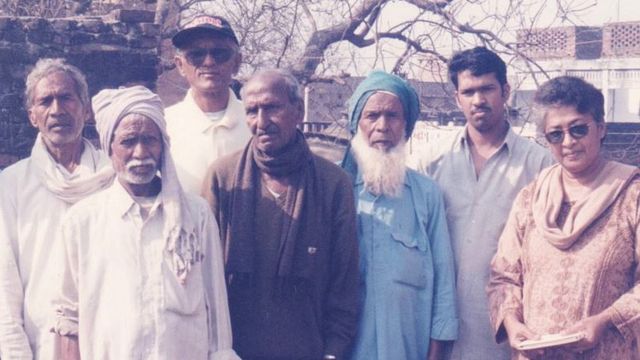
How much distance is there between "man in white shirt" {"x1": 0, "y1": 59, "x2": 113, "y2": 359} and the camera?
3.42m

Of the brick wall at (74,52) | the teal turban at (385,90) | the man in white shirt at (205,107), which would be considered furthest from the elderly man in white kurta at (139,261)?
the brick wall at (74,52)

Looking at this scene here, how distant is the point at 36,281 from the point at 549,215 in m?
2.03

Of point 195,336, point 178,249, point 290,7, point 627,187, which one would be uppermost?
point 290,7

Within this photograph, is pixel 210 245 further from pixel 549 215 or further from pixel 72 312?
pixel 549 215

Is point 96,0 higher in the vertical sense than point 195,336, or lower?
higher

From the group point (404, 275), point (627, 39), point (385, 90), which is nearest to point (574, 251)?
point (404, 275)

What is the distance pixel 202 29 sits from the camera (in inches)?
156

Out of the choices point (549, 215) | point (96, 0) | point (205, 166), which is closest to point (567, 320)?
point (549, 215)

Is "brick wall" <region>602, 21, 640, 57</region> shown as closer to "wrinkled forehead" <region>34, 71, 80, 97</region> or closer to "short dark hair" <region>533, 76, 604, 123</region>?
"short dark hair" <region>533, 76, 604, 123</region>

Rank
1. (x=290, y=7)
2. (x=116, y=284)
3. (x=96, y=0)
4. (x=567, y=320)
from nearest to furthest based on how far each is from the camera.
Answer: (x=116, y=284)
(x=567, y=320)
(x=290, y=7)
(x=96, y=0)

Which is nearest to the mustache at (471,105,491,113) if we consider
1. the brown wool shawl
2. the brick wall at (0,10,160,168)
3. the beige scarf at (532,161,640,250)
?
the beige scarf at (532,161,640,250)

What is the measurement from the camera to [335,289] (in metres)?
3.55

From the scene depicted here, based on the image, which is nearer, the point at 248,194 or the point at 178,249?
the point at 178,249

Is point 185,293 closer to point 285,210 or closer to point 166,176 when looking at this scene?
point 166,176
